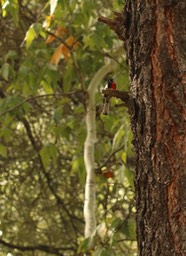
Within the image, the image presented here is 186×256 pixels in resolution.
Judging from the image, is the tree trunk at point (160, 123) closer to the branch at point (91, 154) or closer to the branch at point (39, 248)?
the branch at point (91, 154)

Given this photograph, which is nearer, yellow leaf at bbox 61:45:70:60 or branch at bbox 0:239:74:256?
yellow leaf at bbox 61:45:70:60

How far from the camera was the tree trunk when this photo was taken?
1360 mm

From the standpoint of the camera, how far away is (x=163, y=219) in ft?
4.50

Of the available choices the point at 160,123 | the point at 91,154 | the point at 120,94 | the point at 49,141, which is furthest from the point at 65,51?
the point at 160,123

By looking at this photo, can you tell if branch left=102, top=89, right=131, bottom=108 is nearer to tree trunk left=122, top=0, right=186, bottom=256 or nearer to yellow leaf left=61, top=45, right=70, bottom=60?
tree trunk left=122, top=0, right=186, bottom=256

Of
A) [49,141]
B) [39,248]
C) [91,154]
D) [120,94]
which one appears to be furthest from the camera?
[39,248]

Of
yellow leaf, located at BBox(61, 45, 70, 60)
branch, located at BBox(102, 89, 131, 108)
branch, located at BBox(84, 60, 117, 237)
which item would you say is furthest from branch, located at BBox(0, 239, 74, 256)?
branch, located at BBox(102, 89, 131, 108)

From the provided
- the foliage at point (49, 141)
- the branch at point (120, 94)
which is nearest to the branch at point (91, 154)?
the foliage at point (49, 141)

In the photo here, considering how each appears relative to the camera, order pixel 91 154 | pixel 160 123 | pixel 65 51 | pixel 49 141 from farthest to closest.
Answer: pixel 49 141 < pixel 65 51 < pixel 91 154 < pixel 160 123

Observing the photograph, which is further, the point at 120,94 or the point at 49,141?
the point at 49,141

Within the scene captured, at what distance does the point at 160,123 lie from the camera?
1.39m

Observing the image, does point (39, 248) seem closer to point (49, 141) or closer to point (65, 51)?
point (49, 141)

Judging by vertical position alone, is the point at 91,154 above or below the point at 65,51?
below

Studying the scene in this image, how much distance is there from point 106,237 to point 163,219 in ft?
4.59
